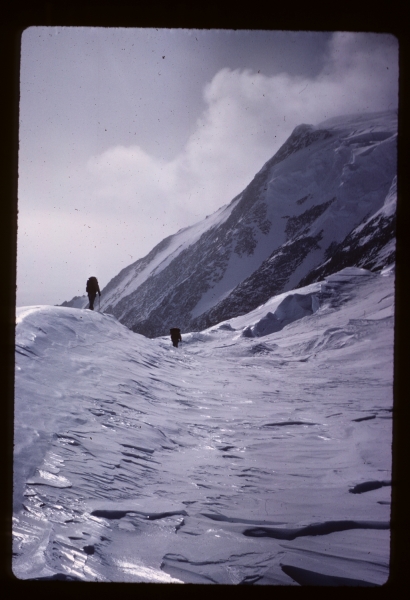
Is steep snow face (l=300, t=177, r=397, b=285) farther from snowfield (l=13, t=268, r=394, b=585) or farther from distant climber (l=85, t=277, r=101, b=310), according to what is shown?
snowfield (l=13, t=268, r=394, b=585)

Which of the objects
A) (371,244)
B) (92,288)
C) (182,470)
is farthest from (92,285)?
(371,244)

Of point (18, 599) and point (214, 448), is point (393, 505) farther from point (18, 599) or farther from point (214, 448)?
point (214, 448)

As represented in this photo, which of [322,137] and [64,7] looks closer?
[64,7]

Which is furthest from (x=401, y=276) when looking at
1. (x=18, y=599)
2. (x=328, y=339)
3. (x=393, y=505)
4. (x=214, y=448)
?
(x=328, y=339)

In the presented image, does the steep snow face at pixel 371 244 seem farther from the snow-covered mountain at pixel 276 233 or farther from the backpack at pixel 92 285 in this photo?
the backpack at pixel 92 285

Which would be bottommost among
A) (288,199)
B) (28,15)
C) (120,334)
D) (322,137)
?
(120,334)

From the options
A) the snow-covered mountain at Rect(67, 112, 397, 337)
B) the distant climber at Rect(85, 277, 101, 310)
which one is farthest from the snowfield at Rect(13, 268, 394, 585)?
the snow-covered mountain at Rect(67, 112, 397, 337)
